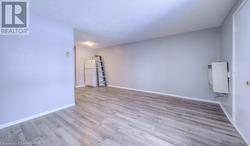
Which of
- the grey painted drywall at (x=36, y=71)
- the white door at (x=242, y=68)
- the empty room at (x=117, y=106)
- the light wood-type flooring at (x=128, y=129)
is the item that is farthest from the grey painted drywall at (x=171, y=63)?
the grey painted drywall at (x=36, y=71)

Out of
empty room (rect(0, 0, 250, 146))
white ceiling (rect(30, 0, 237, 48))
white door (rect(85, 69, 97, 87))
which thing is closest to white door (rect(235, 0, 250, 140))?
empty room (rect(0, 0, 250, 146))

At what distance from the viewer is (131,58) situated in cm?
554

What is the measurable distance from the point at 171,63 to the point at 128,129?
3073mm

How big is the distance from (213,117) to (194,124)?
0.65m

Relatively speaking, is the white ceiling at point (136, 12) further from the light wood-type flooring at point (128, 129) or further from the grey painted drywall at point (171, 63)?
the light wood-type flooring at point (128, 129)

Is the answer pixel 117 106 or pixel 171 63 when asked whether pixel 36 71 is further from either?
pixel 171 63

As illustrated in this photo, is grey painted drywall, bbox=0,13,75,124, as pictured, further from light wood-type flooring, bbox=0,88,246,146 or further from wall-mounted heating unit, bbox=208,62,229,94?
wall-mounted heating unit, bbox=208,62,229,94

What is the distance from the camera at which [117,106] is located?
334 centimetres

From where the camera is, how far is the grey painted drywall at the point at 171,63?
11.8ft

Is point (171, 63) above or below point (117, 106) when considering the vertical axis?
above

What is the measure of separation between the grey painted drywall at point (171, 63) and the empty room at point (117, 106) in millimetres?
31

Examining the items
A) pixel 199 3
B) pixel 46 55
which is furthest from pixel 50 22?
pixel 199 3

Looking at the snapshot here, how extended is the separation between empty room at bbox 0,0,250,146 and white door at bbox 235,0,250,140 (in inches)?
0.6

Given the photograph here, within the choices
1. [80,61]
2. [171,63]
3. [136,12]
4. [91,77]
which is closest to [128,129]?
[136,12]
